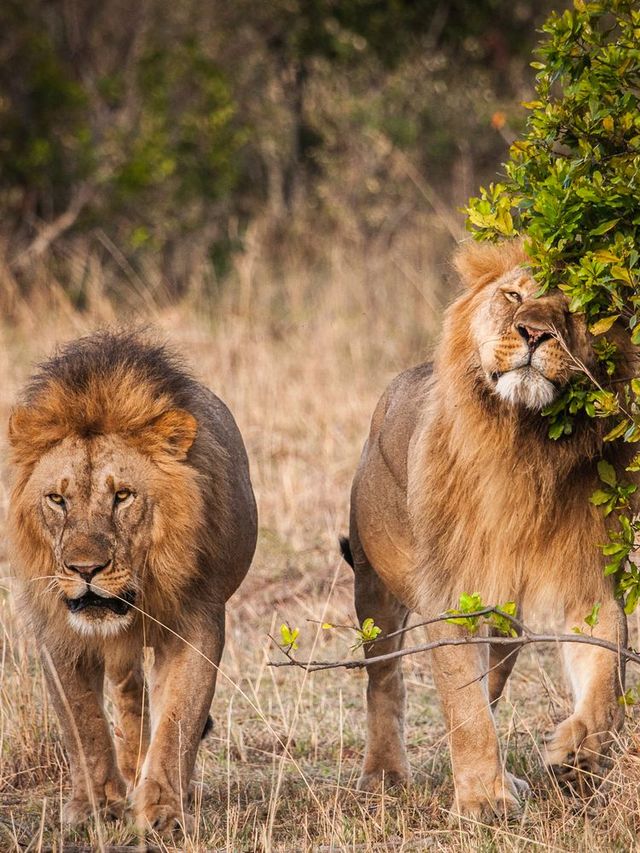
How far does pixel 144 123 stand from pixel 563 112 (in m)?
10.6

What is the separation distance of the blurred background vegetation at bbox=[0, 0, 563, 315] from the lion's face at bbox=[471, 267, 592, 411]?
27.4ft

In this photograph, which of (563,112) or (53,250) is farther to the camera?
(53,250)

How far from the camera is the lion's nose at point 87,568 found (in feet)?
13.1

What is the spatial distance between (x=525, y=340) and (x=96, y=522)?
4.22 feet

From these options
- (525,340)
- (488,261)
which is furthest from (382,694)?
(525,340)

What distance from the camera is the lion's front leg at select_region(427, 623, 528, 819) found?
408cm

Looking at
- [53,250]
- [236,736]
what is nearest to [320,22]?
[53,250]

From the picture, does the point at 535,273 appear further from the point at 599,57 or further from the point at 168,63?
the point at 168,63

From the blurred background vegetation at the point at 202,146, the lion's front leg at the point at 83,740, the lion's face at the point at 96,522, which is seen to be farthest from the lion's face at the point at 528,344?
the blurred background vegetation at the point at 202,146

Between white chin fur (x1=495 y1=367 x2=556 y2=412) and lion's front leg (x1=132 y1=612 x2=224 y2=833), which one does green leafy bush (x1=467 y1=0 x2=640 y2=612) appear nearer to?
white chin fur (x1=495 y1=367 x2=556 y2=412)

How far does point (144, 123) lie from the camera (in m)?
14.0

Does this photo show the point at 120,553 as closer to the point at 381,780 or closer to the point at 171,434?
the point at 171,434

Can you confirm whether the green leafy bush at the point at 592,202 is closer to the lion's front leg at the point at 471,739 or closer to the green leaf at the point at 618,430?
the green leaf at the point at 618,430

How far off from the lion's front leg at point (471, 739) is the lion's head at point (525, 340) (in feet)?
2.70
